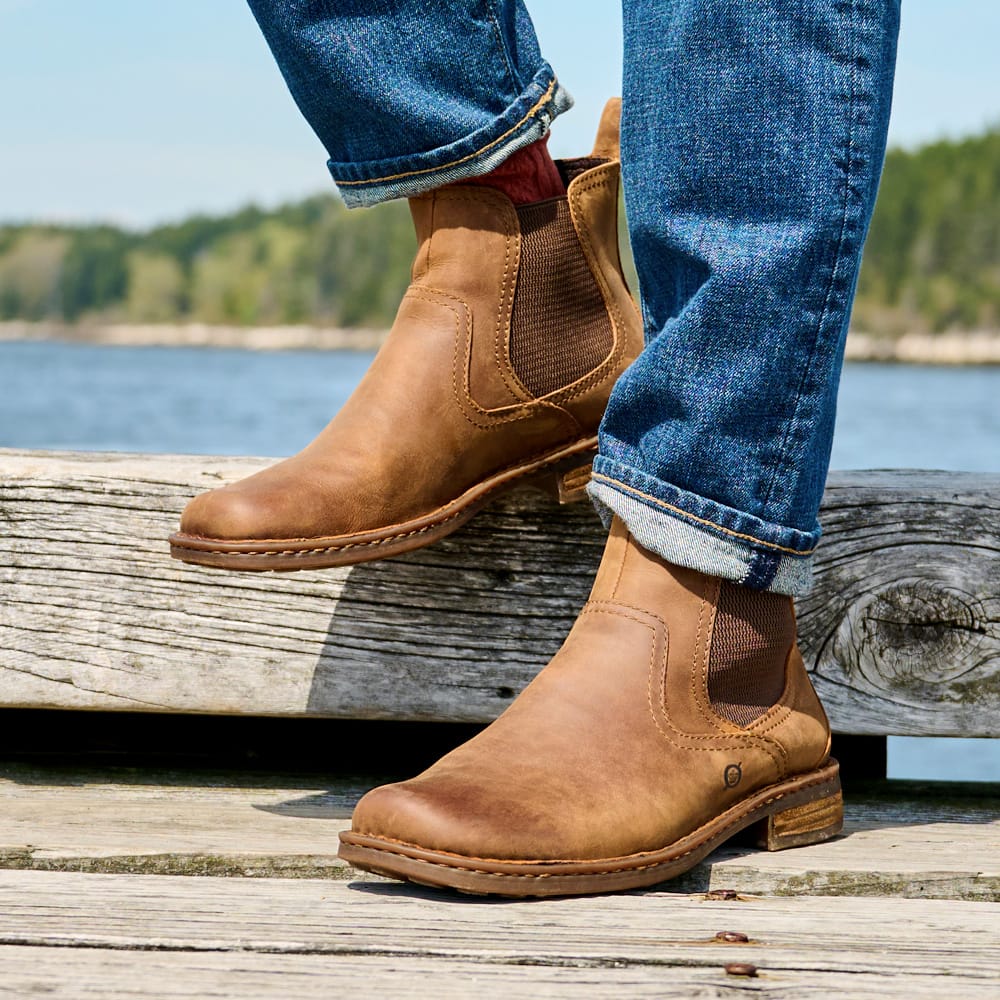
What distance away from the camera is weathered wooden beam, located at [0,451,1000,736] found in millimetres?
1771

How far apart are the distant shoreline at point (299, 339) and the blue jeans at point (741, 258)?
70.6 metres

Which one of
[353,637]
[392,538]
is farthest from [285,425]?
[392,538]

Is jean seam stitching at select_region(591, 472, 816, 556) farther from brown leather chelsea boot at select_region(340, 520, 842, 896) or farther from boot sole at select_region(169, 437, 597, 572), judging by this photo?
boot sole at select_region(169, 437, 597, 572)

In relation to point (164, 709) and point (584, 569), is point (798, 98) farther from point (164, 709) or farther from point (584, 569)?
point (164, 709)

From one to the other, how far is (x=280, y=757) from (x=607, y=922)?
0.95 meters

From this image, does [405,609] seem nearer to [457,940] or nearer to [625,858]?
[625,858]

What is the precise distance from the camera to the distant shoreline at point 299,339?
71.0 metres

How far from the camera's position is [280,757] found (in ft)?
6.67

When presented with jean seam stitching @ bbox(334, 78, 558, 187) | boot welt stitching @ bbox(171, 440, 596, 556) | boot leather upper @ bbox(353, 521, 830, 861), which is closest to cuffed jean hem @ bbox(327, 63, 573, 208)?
jean seam stitching @ bbox(334, 78, 558, 187)

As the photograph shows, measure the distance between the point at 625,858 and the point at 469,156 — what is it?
2.74 feet

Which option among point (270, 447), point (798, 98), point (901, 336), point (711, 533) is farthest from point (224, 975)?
point (901, 336)

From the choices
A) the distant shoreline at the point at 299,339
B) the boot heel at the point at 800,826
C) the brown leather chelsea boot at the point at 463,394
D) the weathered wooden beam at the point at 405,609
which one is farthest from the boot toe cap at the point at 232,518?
the distant shoreline at the point at 299,339

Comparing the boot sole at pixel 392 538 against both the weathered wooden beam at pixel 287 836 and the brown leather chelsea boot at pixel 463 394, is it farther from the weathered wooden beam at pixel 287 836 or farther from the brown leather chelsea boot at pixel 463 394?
the weathered wooden beam at pixel 287 836

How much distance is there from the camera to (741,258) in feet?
4.31
